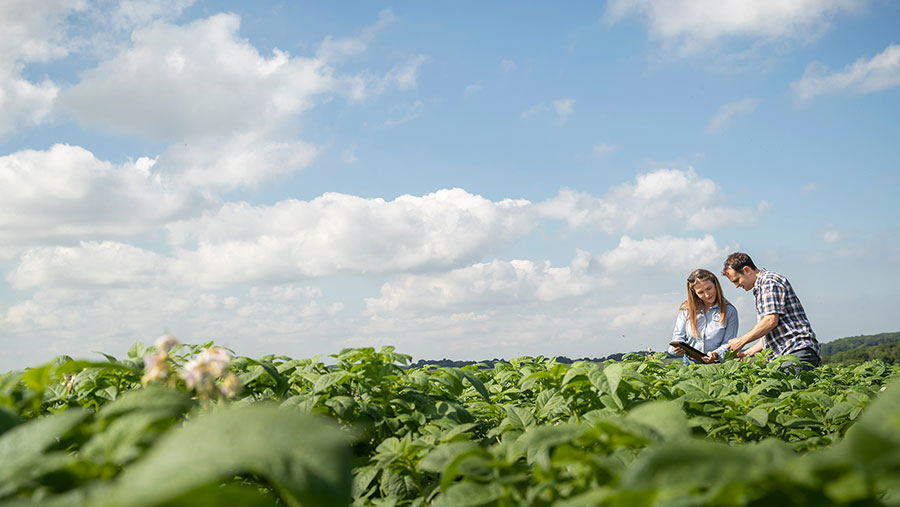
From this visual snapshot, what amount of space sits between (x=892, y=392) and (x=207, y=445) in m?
1.23

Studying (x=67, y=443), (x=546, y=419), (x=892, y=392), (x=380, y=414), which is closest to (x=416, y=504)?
(x=380, y=414)

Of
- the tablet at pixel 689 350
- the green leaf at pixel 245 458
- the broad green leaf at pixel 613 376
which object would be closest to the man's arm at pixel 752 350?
the tablet at pixel 689 350

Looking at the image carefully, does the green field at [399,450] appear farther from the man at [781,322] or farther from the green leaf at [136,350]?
the man at [781,322]

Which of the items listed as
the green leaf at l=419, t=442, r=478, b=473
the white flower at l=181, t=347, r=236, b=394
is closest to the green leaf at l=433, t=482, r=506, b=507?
the green leaf at l=419, t=442, r=478, b=473

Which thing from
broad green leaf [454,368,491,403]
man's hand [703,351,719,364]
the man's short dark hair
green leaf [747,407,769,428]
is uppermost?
the man's short dark hair

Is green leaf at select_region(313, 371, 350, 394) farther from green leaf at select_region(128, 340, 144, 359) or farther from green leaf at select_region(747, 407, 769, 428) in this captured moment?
green leaf at select_region(747, 407, 769, 428)

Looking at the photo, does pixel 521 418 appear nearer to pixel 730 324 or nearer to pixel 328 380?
pixel 328 380

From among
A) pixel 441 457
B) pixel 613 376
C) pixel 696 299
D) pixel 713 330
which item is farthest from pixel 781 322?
pixel 441 457

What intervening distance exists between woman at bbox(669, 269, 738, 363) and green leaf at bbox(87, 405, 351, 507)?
813 cm

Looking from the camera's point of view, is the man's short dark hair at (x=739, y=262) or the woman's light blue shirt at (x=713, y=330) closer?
the man's short dark hair at (x=739, y=262)

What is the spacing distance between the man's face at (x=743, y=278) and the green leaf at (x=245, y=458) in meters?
7.95

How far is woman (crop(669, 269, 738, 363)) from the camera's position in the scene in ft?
27.9

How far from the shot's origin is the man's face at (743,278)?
812 centimetres

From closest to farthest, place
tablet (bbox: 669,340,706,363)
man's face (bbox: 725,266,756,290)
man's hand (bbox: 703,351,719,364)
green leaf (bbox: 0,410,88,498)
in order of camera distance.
Result: green leaf (bbox: 0,410,88,498), tablet (bbox: 669,340,706,363), man's hand (bbox: 703,351,719,364), man's face (bbox: 725,266,756,290)
